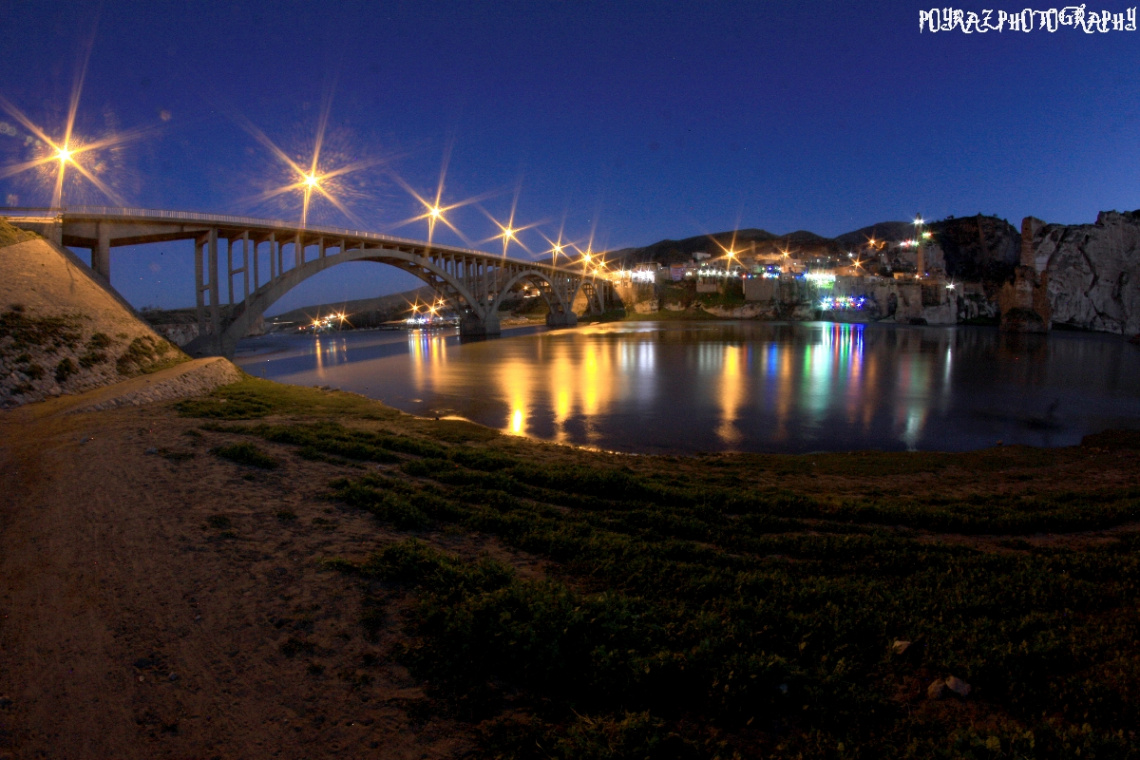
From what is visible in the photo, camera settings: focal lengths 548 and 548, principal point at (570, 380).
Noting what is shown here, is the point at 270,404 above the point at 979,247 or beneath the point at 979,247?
beneath

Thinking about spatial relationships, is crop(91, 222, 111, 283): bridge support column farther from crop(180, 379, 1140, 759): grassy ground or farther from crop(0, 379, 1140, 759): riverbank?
crop(180, 379, 1140, 759): grassy ground

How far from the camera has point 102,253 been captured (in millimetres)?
26453

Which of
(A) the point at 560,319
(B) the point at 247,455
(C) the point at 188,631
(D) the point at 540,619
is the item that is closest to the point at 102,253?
(B) the point at 247,455

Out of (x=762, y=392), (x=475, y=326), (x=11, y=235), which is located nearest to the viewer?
(x=11, y=235)

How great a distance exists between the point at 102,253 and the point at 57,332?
43.0ft

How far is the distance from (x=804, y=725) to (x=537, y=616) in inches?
73.6

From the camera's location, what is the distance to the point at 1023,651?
381cm

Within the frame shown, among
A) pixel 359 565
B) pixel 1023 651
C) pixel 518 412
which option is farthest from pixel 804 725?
pixel 518 412

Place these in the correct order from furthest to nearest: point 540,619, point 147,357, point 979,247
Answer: point 979,247 < point 147,357 < point 540,619

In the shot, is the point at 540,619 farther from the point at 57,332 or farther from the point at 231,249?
the point at 231,249

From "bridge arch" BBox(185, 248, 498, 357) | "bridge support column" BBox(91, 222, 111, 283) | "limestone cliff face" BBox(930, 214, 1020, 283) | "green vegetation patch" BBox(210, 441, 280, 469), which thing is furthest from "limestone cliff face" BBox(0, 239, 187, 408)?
"limestone cliff face" BBox(930, 214, 1020, 283)

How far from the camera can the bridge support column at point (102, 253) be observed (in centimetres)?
2646

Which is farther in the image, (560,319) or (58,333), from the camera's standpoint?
(560,319)

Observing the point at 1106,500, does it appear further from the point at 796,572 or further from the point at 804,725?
the point at 804,725
